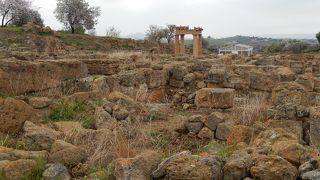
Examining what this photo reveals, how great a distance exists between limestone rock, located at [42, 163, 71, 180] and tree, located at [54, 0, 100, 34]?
4524 cm

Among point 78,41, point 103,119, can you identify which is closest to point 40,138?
point 103,119

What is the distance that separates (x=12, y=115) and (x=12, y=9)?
140 feet

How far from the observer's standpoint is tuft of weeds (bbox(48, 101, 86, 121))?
7.67 m

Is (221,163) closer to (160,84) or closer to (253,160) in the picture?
(253,160)

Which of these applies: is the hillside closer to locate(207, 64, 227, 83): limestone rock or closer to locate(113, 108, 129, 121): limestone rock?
locate(207, 64, 227, 83): limestone rock

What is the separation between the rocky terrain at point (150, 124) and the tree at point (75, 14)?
3805 cm

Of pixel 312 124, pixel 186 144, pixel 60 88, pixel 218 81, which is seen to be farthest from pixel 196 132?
pixel 218 81

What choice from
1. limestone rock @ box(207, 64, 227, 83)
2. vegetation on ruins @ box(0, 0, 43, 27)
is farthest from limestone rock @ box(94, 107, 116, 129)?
vegetation on ruins @ box(0, 0, 43, 27)

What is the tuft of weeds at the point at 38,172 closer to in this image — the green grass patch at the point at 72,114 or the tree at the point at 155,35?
the green grass patch at the point at 72,114

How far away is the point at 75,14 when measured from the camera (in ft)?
163

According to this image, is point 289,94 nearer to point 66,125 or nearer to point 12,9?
point 66,125

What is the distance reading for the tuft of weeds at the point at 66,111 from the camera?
7668 mm

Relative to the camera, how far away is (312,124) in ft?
23.0

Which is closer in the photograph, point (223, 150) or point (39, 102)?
point (223, 150)
